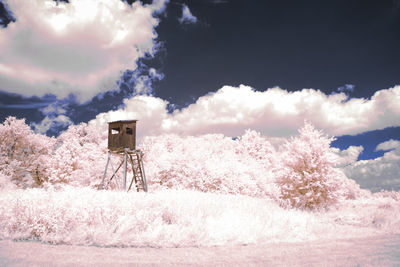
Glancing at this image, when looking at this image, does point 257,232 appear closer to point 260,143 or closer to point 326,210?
point 326,210

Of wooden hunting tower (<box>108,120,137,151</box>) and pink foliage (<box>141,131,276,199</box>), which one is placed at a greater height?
wooden hunting tower (<box>108,120,137,151</box>)

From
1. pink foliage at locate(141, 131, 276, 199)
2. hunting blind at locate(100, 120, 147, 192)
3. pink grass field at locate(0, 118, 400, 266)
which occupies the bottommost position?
pink grass field at locate(0, 118, 400, 266)

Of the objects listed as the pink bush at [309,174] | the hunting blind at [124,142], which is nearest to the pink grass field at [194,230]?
the pink bush at [309,174]

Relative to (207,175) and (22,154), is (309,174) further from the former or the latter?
(22,154)

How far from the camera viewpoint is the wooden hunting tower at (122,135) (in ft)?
64.6

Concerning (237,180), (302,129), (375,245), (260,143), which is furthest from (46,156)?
(260,143)

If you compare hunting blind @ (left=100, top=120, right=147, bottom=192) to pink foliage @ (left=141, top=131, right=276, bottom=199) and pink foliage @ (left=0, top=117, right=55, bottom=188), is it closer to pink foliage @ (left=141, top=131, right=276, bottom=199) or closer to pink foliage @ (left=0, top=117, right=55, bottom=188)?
pink foliage @ (left=141, top=131, right=276, bottom=199)

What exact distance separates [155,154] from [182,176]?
7975mm

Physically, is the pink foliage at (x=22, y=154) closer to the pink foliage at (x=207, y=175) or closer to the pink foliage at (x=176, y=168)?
the pink foliage at (x=176, y=168)

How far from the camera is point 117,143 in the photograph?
19.8 metres

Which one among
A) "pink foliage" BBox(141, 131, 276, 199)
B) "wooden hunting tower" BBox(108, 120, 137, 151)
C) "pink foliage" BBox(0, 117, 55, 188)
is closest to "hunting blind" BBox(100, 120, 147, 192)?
"wooden hunting tower" BBox(108, 120, 137, 151)

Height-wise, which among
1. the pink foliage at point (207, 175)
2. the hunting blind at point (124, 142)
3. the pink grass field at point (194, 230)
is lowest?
the pink grass field at point (194, 230)

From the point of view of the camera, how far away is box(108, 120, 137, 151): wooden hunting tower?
776 inches

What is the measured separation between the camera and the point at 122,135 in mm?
19766
